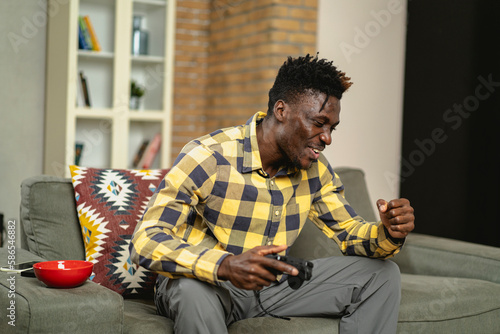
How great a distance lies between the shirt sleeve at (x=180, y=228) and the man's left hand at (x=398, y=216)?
50cm

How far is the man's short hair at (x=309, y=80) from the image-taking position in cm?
171

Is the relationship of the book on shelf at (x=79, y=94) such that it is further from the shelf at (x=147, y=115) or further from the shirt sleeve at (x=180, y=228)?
the shirt sleeve at (x=180, y=228)

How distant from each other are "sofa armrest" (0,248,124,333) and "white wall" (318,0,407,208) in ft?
8.36

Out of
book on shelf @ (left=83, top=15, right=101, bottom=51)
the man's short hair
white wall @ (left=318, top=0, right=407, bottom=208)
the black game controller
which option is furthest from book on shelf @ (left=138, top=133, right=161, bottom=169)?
the black game controller

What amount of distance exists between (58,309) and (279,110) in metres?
0.84

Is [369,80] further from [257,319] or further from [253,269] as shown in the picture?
[253,269]

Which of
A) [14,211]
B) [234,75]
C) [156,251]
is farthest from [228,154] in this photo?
[234,75]

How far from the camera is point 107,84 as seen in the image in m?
3.82

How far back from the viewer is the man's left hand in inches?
64.1

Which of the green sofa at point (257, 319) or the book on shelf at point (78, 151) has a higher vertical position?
the book on shelf at point (78, 151)

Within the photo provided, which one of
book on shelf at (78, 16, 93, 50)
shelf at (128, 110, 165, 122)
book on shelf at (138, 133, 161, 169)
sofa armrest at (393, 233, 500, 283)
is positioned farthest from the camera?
book on shelf at (138, 133, 161, 169)

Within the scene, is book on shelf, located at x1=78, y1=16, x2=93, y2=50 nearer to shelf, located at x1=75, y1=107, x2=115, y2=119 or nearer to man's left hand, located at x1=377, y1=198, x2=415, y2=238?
shelf, located at x1=75, y1=107, x2=115, y2=119

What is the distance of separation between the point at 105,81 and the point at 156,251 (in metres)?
2.60

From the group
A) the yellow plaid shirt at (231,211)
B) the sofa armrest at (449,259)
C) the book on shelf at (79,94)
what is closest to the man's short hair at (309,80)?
the yellow plaid shirt at (231,211)
